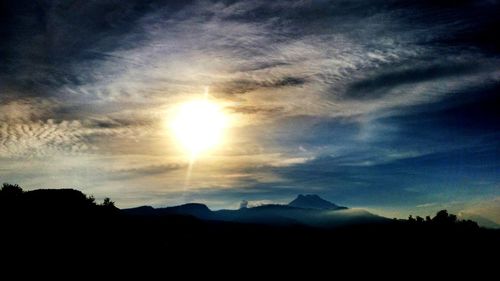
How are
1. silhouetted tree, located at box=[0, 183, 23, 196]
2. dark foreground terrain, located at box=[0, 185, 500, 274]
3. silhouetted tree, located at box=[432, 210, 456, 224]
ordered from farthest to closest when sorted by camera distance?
silhouetted tree, located at box=[432, 210, 456, 224] < silhouetted tree, located at box=[0, 183, 23, 196] < dark foreground terrain, located at box=[0, 185, 500, 274]

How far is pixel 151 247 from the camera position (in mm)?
65375

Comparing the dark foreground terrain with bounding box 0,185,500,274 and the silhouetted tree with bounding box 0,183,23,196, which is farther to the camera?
the silhouetted tree with bounding box 0,183,23,196

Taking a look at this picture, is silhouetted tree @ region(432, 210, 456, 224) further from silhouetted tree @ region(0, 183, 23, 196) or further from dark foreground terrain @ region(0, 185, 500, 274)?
silhouetted tree @ region(0, 183, 23, 196)

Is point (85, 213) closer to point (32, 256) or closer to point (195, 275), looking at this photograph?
point (32, 256)

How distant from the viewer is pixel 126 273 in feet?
175

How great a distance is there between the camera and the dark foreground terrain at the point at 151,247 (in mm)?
54688

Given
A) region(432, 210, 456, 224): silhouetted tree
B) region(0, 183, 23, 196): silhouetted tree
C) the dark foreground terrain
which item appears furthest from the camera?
region(432, 210, 456, 224): silhouetted tree

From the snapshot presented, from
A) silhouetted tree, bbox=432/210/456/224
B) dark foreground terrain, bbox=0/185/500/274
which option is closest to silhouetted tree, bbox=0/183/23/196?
dark foreground terrain, bbox=0/185/500/274

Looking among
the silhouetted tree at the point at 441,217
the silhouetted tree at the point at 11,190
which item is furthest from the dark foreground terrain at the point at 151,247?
the silhouetted tree at the point at 441,217

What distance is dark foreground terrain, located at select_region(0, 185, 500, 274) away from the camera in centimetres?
5469

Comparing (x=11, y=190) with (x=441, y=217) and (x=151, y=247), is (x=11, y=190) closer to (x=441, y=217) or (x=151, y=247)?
(x=151, y=247)

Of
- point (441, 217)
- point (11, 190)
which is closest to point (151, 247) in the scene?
point (11, 190)

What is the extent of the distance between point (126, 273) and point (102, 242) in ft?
34.1

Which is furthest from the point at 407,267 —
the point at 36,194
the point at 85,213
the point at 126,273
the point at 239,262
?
Result: the point at 36,194
